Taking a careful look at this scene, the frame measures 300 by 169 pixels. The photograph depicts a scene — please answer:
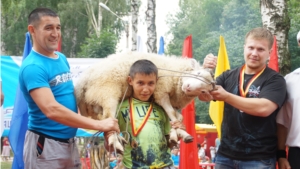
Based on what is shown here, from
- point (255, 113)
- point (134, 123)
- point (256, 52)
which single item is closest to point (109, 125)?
point (134, 123)

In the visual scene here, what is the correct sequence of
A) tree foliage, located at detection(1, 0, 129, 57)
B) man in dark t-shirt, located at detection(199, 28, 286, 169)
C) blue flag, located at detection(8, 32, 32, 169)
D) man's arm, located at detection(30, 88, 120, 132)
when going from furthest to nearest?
tree foliage, located at detection(1, 0, 129, 57)
blue flag, located at detection(8, 32, 32, 169)
man in dark t-shirt, located at detection(199, 28, 286, 169)
man's arm, located at detection(30, 88, 120, 132)

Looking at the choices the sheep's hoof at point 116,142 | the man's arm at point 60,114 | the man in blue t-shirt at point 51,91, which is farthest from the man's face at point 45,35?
the sheep's hoof at point 116,142

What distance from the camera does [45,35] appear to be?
12.5 feet

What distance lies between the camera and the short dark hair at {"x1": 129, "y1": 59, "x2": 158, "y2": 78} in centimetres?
378

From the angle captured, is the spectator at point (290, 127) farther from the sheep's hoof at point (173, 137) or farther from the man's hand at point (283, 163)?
the sheep's hoof at point (173, 137)

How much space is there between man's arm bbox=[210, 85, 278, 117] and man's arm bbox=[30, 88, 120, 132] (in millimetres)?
939

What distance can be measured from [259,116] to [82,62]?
264 inches

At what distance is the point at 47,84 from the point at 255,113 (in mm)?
1763

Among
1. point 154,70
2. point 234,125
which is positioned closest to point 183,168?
point 234,125

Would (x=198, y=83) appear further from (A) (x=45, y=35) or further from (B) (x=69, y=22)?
(B) (x=69, y=22)

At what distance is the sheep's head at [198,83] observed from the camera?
3713 millimetres

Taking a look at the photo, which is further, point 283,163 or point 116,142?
point 283,163

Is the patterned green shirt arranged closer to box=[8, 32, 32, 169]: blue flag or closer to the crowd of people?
the crowd of people

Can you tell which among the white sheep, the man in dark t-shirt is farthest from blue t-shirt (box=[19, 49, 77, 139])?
the man in dark t-shirt
